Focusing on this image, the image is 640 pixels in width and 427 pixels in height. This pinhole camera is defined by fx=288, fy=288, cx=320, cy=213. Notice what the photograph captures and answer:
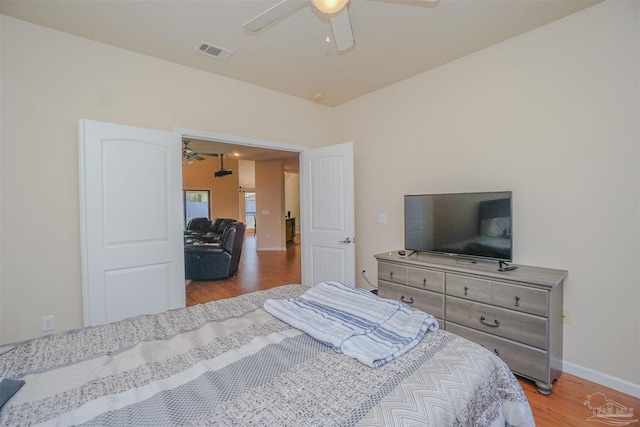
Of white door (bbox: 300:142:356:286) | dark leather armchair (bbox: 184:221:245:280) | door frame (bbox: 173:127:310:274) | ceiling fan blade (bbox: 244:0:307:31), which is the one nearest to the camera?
ceiling fan blade (bbox: 244:0:307:31)

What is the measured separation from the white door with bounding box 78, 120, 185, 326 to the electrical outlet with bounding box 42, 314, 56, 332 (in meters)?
0.26

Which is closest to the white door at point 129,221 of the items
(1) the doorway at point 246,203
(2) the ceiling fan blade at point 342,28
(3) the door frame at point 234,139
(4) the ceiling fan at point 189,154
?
(3) the door frame at point 234,139

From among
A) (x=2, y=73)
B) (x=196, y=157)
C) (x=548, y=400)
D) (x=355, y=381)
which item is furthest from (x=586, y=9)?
(x=196, y=157)

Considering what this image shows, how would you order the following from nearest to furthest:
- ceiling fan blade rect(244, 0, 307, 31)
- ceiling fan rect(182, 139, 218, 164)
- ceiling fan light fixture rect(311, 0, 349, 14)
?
1. ceiling fan light fixture rect(311, 0, 349, 14)
2. ceiling fan blade rect(244, 0, 307, 31)
3. ceiling fan rect(182, 139, 218, 164)

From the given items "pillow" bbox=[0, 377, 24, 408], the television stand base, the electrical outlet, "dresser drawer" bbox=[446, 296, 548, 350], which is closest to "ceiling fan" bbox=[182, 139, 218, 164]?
the electrical outlet

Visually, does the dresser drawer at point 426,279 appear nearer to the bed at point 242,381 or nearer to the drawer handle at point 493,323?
the drawer handle at point 493,323

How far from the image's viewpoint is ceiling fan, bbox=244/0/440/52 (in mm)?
1438

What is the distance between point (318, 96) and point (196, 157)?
3.87 meters

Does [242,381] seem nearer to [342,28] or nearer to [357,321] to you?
[357,321]

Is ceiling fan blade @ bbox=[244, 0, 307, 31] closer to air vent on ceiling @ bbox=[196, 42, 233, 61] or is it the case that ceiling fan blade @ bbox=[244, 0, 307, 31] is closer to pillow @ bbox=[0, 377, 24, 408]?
air vent on ceiling @ bbox=[196, 42, 233, 61]

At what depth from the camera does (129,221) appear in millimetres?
2510

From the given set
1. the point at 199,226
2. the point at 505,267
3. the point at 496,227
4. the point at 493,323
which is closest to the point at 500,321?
the point at 493,323

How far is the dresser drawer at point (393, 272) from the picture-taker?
2704mm

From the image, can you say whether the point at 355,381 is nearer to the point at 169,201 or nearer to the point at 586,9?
the point at 169,201
